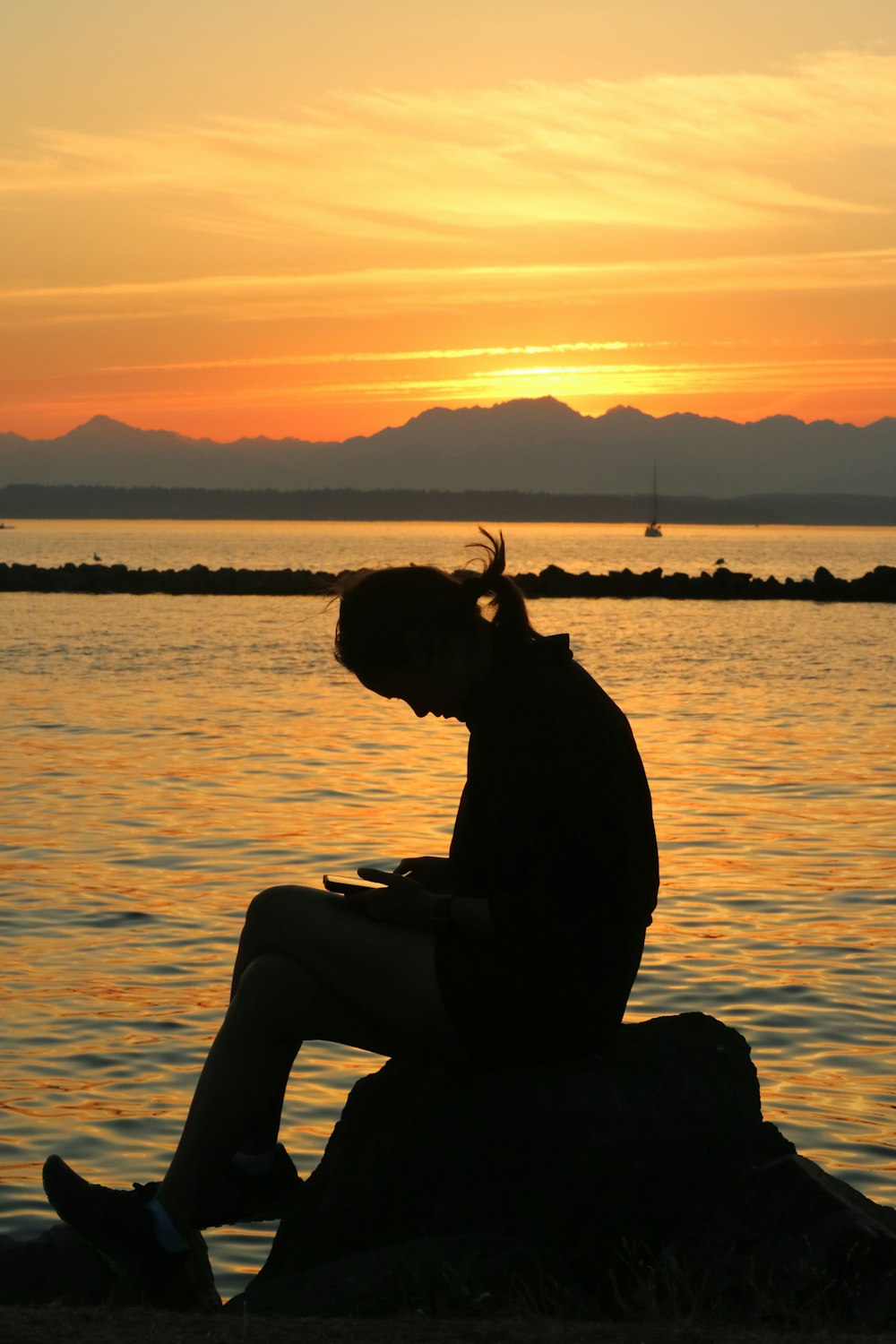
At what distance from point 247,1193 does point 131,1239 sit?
0.37m

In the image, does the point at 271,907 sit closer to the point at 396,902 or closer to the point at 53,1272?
the point at 396,902

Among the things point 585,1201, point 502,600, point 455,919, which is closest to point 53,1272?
point 585,1201

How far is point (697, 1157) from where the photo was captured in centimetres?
462

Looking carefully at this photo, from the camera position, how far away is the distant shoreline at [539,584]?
64.1 meters

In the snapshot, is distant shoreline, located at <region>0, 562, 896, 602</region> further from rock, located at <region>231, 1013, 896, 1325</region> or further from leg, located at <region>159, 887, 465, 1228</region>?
leg, located at <region>159, 887, 465, 1228</region>

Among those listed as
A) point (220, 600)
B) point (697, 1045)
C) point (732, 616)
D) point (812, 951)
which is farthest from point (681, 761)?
point (220, 600)

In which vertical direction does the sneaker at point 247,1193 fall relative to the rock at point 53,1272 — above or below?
above

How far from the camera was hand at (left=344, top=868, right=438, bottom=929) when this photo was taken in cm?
437

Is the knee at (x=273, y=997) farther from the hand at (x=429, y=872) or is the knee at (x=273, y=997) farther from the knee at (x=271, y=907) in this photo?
the hand at (x=429, y=872)

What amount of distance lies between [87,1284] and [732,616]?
160 feet

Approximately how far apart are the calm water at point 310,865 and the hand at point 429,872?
199 cm

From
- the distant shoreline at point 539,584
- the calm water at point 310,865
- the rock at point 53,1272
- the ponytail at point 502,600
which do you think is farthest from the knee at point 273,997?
the distant shoreline at point 539,584

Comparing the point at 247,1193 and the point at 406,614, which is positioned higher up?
the point at 406,614

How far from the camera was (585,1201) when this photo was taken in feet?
14.9
